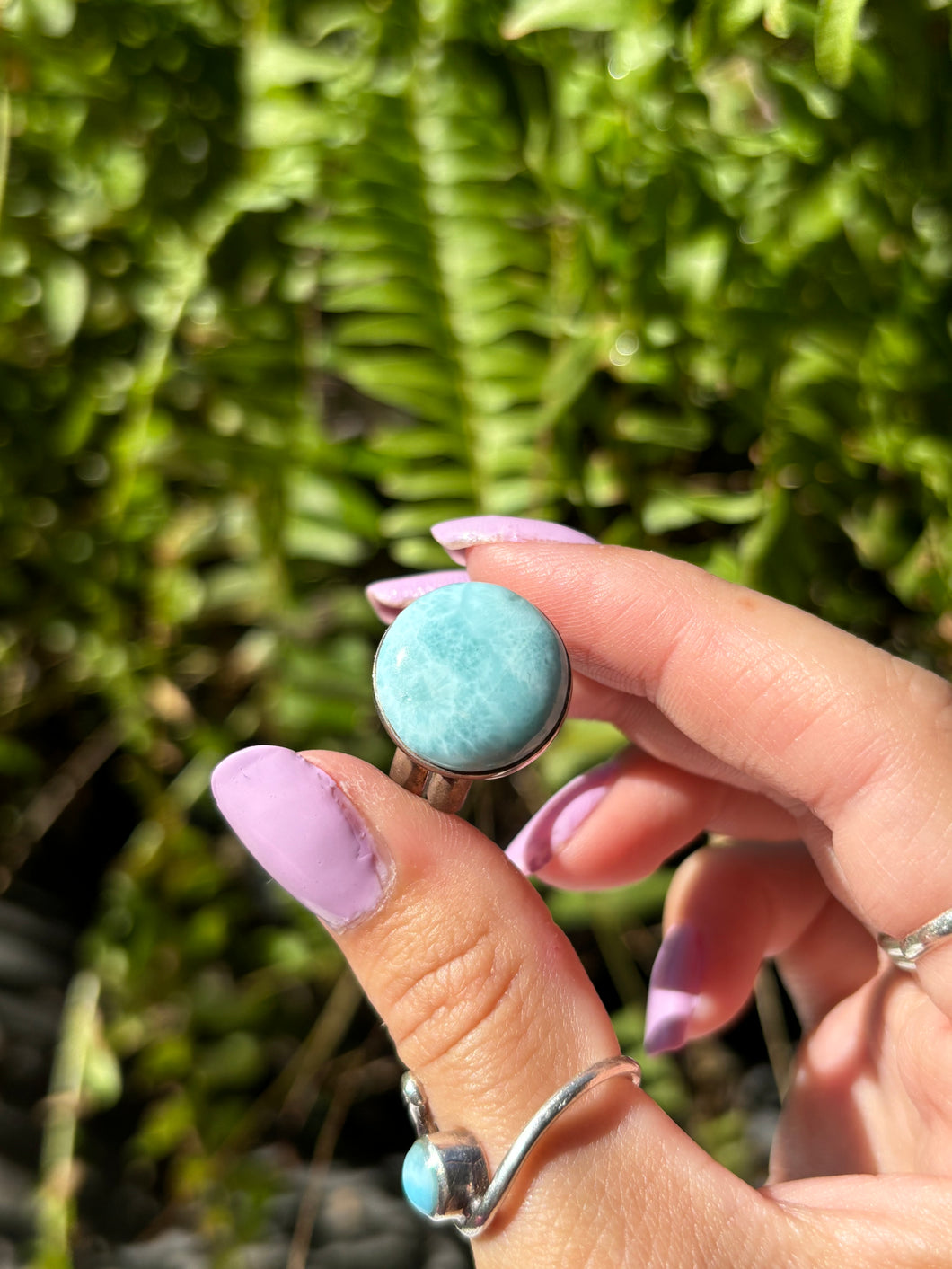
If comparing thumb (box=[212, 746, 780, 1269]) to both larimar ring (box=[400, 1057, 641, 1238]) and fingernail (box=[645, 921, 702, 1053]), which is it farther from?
fingernail (box=[645, 921, 702, 1053])

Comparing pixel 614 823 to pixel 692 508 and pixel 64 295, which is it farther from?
pixel 64 295

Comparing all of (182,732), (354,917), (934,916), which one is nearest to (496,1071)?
(354,917)

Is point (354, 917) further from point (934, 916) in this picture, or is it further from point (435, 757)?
point (934, 916)

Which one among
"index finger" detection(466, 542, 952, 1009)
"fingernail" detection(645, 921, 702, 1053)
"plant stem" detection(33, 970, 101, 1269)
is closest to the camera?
"index finger" detection(466, 542, 952, 1009)

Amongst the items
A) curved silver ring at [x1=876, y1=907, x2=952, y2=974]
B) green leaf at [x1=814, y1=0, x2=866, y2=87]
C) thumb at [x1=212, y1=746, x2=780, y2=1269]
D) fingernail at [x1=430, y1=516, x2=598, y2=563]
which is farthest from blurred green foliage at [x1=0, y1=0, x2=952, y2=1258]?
thumb at [x1=212, y1=746, x2=780, y2=1269]

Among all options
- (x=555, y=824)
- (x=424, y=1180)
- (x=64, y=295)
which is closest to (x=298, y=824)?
(x=424, y=1180)

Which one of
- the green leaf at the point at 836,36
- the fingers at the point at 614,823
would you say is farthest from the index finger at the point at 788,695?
the green leaf at the point at 836,36

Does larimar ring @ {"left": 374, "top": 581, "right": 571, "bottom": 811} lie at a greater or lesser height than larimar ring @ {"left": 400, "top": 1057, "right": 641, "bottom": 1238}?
greater
